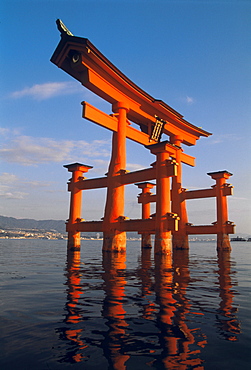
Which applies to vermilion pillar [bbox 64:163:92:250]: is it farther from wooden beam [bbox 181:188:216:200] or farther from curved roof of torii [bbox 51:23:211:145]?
wooden beam [bbox 181:188:216:200]

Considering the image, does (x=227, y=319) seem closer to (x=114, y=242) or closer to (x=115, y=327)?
(x=115, y=327)

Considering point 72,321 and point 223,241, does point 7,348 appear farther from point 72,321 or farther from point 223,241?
point 223,241

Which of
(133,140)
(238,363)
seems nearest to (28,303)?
(238,363)

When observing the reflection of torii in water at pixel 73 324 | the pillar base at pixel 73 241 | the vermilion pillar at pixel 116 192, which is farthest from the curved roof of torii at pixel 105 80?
the reflection of torii in water at pixel 73 324

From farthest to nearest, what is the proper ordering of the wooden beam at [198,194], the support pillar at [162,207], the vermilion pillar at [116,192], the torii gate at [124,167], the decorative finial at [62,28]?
the wooden beam at [198,194]
the vermilion pillar at [116,192]
the support pillar at [162,207]
the torii gate at [124,167]
the decorative finial at [62,28]

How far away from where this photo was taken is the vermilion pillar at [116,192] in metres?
19.4

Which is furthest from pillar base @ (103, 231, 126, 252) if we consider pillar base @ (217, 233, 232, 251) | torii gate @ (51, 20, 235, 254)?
pillar base @ (217, 233, 232, 251)

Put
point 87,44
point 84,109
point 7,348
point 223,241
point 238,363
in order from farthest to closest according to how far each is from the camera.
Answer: point 223,241 < point 84,109 < point 87,44 < point 7,348 < point 238,363

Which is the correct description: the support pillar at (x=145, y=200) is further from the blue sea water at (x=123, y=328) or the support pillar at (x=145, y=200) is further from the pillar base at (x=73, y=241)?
the blue sea water at (x=123, y=328)

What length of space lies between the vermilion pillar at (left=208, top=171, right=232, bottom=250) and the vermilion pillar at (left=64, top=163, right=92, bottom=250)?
1336cm

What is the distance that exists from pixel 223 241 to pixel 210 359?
80.3ft

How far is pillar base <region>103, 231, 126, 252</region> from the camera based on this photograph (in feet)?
62.8

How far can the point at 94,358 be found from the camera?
2.88 m

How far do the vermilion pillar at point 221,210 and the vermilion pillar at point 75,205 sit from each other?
13360 mm
